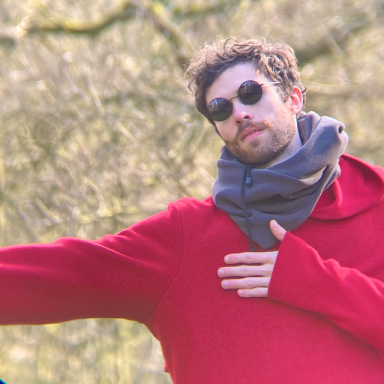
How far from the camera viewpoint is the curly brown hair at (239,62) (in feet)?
5.35

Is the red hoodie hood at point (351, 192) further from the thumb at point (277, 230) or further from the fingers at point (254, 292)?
the fingers at point (254, 292)

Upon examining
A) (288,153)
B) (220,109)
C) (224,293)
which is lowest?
(224,293)

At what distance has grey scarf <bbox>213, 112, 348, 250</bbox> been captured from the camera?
1474 mm

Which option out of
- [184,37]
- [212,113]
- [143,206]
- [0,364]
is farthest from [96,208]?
[212,113]

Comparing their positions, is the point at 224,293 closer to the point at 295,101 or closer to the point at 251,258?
the point at 251,258

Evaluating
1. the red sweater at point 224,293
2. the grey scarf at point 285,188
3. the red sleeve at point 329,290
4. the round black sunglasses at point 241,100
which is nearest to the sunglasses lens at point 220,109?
the round black sunglasses at point 241,100

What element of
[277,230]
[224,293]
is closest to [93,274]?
[224,293]

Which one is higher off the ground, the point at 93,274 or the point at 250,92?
the point at 250,92

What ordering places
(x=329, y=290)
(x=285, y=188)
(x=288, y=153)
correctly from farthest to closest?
(x=288, y=153) → (x=285, y=188) → (x=329, y=290)

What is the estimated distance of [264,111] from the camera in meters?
1.57

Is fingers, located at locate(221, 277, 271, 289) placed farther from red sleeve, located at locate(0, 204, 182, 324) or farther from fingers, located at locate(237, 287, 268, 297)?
red sleeve, located at locate(0, 204, 182, 324)

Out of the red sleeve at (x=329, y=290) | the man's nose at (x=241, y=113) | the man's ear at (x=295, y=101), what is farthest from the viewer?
the man's ear at (x=295, y=101)

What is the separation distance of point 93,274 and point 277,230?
1.58 ft

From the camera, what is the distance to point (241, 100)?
1553 millimetres
